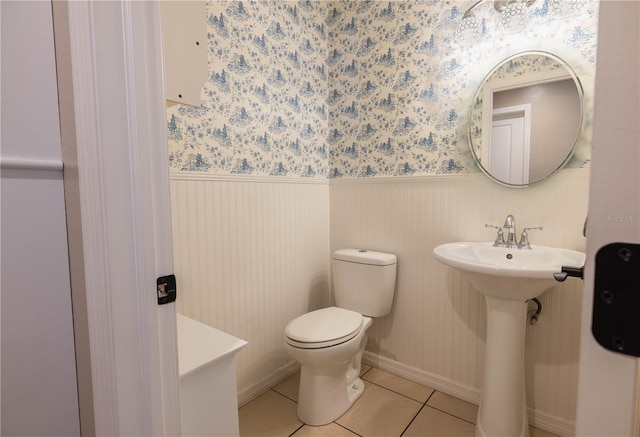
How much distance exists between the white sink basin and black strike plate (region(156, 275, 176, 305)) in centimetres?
102

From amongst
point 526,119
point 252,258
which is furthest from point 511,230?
point 252,258

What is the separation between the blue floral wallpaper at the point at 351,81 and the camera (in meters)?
1.44

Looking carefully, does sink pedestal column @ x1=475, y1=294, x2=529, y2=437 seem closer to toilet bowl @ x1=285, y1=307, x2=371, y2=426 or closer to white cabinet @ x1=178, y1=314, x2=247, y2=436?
toilet bowl @ x1=285, y1=307, x2=371, y2=426

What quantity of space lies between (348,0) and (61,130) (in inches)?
79.4

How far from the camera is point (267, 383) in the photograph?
1847 millimetres

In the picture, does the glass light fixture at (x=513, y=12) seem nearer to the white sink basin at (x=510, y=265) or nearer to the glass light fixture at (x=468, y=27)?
the glass light fixture at (x=468, y=27)

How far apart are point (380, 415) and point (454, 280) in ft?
2.62

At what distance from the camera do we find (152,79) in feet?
1.94

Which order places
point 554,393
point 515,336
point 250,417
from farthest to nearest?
1. point 250,417
2. point 554,393
3. point 515,336

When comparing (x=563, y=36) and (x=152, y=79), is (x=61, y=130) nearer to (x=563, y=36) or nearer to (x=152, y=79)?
(x=152, y=79)

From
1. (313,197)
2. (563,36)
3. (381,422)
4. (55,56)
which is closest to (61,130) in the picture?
(55,56)

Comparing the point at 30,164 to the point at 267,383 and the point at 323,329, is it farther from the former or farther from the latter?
the point at 267,383

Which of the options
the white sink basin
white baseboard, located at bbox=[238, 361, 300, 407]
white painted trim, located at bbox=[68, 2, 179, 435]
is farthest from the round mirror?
white baseboard, located at bbox=[238, 361, 300, 407]

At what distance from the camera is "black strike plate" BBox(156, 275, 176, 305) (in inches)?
24.6
